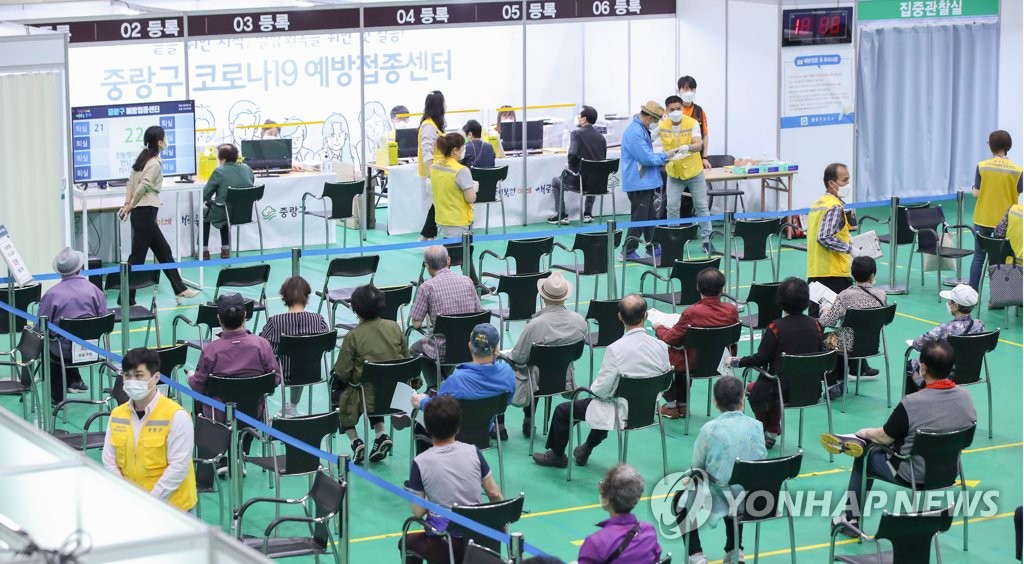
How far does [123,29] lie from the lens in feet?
42.8

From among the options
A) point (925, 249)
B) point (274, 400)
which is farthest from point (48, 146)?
point (925, 249)

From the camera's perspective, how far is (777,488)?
6605 mm

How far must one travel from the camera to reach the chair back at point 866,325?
9.00m

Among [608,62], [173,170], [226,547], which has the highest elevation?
[608,62]

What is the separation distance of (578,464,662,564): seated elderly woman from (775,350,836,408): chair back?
9.02 ft

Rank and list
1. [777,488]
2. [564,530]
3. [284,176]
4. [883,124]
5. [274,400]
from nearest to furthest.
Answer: [777,488] → [564,530] → [274,400] → [284,176] → [883,124]

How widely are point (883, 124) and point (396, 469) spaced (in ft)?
30.0

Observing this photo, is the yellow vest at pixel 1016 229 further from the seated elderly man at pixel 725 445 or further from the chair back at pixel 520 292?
the seated elderly man at pixel 725 445

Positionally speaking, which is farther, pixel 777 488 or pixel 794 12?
pixel 794 12

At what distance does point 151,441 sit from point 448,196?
562 centimetres

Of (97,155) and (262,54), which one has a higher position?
(262,54)

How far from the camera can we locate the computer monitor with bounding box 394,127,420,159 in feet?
49.0

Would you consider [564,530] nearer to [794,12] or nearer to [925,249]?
[925,249]

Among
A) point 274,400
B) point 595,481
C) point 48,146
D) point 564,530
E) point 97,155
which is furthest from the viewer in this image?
point 97,155
